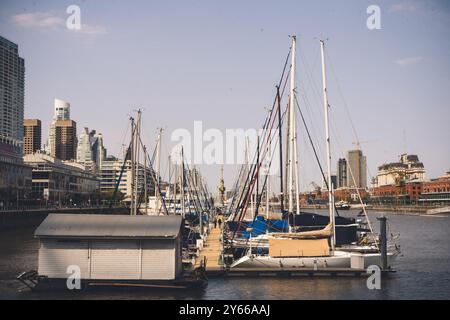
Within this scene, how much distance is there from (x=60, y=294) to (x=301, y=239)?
67.1 feet

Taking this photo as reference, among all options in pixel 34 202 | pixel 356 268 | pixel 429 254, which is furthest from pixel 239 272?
pixel 34 202

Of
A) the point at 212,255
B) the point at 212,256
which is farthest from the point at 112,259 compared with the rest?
the point at 212,255

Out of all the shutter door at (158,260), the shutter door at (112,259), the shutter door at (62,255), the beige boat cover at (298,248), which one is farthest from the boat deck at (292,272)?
the shutter door at (62,255)

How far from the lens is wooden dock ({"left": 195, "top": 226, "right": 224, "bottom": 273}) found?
4622cm

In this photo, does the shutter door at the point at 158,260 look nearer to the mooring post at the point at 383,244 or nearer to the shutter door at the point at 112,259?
the shutter door at the point at 112,259

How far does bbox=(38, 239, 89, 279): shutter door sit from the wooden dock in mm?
11251

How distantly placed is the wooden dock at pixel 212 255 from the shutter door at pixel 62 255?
11251 millimetres

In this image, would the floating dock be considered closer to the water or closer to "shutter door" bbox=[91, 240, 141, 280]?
the water

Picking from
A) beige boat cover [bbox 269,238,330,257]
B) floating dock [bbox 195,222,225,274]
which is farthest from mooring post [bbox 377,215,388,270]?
floating dock [bbox 195,222,225,274]

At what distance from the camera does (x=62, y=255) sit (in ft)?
117

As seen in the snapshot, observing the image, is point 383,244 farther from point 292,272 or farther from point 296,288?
point 296,288

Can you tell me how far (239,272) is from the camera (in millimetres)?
44406
